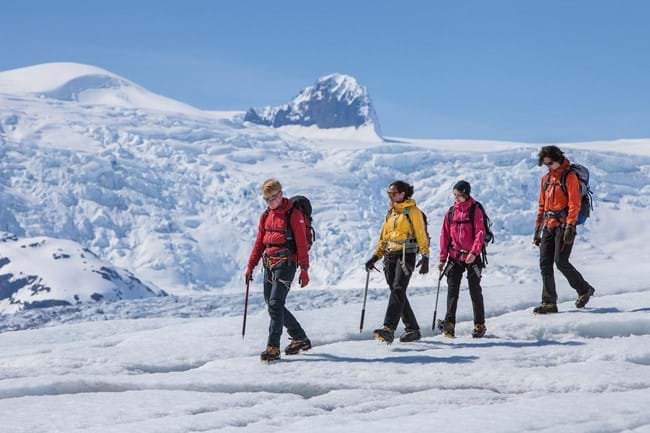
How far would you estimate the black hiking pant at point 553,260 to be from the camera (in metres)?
10.6

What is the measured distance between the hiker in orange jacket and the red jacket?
340cm

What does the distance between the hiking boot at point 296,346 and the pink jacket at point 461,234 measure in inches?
82.9

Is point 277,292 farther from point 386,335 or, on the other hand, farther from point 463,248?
point 463,248

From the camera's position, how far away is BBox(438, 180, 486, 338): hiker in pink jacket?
10156 mm

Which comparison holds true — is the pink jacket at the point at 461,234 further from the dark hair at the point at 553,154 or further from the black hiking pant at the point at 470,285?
the dark hair at the point at 553,154

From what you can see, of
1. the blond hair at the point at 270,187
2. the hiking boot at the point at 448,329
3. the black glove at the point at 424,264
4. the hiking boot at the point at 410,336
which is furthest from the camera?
the hiking boot at the point at 448,329

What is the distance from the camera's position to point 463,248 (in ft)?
33.8

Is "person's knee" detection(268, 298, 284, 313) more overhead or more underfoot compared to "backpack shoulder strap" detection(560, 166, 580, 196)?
more underfoot

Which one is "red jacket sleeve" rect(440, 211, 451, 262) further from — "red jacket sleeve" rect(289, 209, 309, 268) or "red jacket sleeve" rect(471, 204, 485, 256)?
"red jacket sleeve" rect(289, 209, 309, 268)

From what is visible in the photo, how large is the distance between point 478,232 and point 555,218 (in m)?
1.25

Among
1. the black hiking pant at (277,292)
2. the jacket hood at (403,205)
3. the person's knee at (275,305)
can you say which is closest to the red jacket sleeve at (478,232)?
the jacket hood at (403,205)

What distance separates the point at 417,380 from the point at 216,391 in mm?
2039

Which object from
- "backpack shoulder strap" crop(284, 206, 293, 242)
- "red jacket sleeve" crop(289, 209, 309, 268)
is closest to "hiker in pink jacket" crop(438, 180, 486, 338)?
"red jacket sleeve" crop(289, 209, 309, 268)

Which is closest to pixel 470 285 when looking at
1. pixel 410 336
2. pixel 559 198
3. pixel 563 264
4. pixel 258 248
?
pixel 410 336
